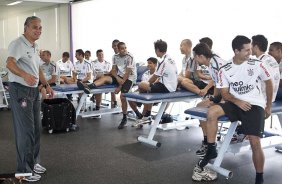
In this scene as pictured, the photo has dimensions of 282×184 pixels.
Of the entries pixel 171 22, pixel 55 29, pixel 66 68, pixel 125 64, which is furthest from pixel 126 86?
pixel 55 29

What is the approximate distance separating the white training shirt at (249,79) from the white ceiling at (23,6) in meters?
7.37

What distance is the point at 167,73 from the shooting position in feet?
14.4

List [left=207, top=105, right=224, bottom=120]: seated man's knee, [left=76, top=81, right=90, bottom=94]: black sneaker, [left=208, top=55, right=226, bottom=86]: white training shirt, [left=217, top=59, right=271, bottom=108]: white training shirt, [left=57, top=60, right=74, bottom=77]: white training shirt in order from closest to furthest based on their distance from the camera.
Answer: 1. [left=217, top=59, right=271, bottom=108]: white training shirt
2. [left=207, top=105, right=224, bottom=120]: seated man's knee
3. [left=208, top=55, right=226, bottom=86]: white training shirt
4. [left=76, top=81, right=90, bottom=94]: black sneaker
5. [left=57, top=60, right=74, bottom=77]: white training shirt

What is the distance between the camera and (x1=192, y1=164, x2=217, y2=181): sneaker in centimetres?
298

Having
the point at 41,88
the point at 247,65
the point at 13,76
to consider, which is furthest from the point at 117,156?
the point at 247,65

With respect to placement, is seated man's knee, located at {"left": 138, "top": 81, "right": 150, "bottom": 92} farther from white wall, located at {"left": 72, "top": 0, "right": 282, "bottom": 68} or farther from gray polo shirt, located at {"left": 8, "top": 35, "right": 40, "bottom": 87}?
gray polo shirt, located at {"left": 8, "top": 35, "right": 40, "bottom": 87}

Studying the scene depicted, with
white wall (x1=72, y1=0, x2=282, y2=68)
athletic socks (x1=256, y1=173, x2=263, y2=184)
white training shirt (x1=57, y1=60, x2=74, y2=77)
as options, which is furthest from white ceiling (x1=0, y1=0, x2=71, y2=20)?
athletic socks (x1=256, y1=173, x2=263, y2=184)

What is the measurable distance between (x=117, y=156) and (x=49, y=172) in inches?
31.8

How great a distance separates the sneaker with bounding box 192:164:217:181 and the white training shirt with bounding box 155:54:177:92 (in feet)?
5.00

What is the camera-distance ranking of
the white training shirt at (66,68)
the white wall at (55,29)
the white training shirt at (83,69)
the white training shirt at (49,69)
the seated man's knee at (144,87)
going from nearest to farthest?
the seated man's knee at (144,87) → the white training shirt at (49,69) → the white training shirt at (83,69) → the white training shirt at (66,68) → the white wall at (55,29)

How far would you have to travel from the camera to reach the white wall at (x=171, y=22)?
16.8 feet

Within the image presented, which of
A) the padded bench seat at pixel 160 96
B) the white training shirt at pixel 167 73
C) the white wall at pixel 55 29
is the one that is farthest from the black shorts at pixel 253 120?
the white wall at pixel 55 29

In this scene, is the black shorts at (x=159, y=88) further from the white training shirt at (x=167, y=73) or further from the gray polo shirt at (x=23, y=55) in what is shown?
the gray polo shirt at (x=23, y=55)

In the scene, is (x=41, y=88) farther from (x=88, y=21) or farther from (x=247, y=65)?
(x=88, y=21)
